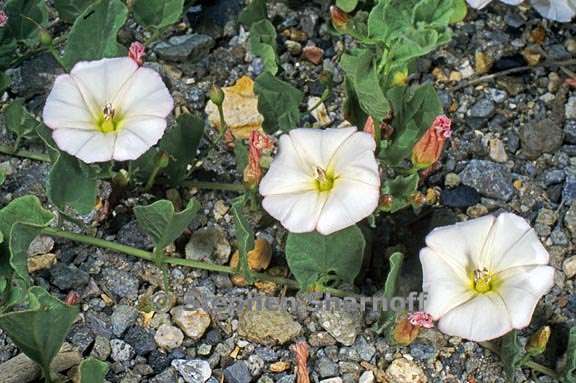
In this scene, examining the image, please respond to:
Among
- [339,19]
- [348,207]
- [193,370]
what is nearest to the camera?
[348,207]

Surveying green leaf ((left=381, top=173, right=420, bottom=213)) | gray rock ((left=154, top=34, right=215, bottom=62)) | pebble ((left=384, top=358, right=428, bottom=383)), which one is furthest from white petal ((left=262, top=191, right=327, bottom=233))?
gray rock ((left=154, top=34, right=215, bottom=62))

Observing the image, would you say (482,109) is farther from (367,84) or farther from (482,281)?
(482,281)

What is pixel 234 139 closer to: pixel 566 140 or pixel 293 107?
pixel 293 107

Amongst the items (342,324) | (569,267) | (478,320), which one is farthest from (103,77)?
(569,267)

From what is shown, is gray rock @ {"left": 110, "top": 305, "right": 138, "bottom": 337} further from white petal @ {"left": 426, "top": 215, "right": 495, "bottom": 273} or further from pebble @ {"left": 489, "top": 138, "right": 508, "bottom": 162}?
pebble @ {"left": 489, "top": 138, "right": 508, "bottom": 162}

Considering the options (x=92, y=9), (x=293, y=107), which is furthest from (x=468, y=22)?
(x=92, y=9)
